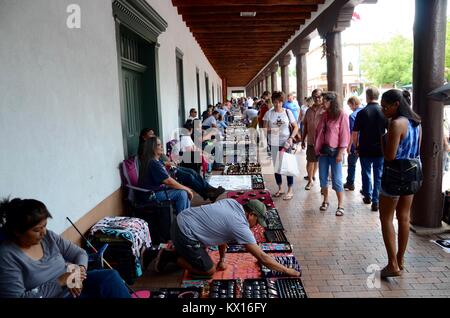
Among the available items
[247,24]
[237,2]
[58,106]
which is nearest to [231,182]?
[237,2]

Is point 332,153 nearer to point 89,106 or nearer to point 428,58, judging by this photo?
point 428,58

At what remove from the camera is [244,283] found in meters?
3.36

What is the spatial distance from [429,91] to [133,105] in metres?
4.01

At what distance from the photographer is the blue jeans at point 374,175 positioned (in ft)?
18.3

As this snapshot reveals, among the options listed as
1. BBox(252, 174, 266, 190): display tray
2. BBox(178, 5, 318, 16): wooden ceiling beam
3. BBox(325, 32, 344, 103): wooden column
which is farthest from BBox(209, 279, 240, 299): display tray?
BBox(178, 5, 318, 16): wooden ceiling beam

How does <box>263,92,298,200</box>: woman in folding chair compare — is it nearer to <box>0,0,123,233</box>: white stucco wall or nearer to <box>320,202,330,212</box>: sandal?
<box>320,202,330,212</box>: sandal

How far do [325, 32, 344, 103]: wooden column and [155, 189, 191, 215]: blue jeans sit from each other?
4161 millimetres

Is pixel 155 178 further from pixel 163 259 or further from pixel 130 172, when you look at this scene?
pixel 163 259

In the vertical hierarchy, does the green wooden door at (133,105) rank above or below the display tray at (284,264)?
above

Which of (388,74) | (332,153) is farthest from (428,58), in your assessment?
(388,74)

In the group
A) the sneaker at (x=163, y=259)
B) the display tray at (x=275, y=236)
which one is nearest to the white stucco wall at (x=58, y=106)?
the sneaker at (x=163, y=259)

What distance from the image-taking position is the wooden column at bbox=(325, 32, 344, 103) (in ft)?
25.1

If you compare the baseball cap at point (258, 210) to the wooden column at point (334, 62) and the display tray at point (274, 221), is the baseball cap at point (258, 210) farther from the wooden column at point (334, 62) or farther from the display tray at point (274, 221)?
the wooden column at point (334, 62)

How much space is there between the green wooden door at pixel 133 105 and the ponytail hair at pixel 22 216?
11.1 feet
